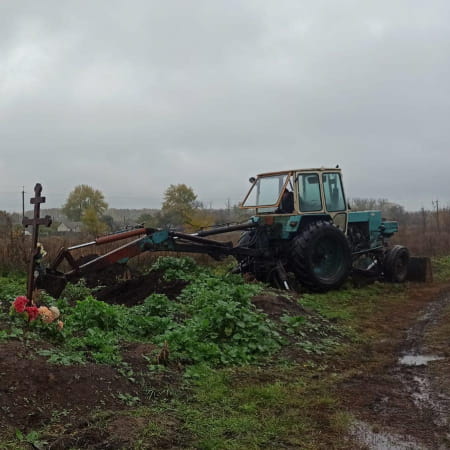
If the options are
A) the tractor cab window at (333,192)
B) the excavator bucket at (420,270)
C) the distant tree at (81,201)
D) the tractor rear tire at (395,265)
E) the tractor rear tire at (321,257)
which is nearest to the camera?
the tractor rear tire at (321,257)

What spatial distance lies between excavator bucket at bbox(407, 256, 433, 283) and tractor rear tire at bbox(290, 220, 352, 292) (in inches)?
109

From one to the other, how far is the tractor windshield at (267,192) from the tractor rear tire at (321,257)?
0.94 m

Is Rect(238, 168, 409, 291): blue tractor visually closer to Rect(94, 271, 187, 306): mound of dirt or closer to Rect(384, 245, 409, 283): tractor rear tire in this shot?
Rect(384, 245, 409, 283): tractor rear tire

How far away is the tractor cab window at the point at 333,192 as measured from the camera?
467 inches

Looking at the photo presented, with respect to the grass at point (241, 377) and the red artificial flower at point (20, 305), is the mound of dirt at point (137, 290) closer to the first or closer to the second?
the grass at point (241, 377)

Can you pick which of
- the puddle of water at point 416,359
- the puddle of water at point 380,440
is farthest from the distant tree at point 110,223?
the puddle of water at point 380,440

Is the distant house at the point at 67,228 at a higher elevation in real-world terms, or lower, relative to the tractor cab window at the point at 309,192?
lower

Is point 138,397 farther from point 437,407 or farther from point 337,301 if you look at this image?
point 337,301

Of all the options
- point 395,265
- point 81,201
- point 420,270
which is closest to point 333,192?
point 395,265

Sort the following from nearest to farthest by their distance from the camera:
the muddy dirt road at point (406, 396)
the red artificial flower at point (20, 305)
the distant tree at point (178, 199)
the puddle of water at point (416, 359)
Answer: the muddy dirt road at point (406, 396)
the red artificial flower at point (20, 305)
the puddle of water at point (416, 359)
the distant tree at point (178, 199)

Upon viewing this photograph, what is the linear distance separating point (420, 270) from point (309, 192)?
13.2ft

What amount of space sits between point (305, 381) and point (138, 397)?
177 centimetres

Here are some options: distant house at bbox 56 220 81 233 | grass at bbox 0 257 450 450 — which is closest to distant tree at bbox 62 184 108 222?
distant house at bbox 56 220 81 233

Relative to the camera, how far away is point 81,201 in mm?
52719
